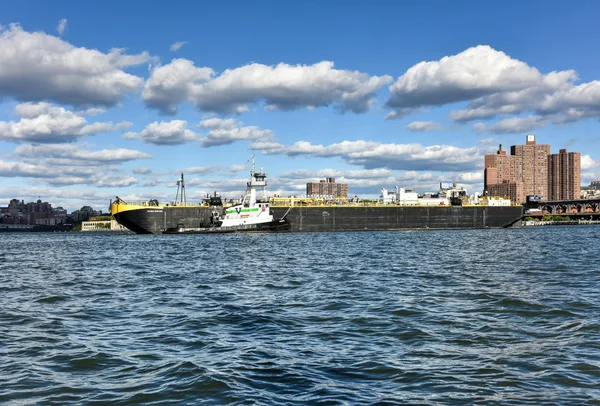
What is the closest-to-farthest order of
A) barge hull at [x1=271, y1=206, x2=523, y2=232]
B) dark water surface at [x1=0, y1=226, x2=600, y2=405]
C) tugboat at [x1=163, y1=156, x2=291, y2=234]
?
dark water surface at [x1=0, y1=226, x2=600, y2=405] < tugboat at [x1=163, y1=156, x2=291, y2=234] < barge hull at [x1=271, y1=206, x2=523, y2=232]

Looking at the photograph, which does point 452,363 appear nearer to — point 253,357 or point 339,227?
point 253,357

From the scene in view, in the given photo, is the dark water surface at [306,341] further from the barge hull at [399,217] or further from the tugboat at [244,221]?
Answer: the barge hull at [399,217]

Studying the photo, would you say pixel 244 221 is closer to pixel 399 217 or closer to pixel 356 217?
pixel 356 217

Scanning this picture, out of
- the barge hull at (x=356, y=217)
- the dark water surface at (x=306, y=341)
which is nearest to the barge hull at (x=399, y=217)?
the barge hull at (x=356, y=217)

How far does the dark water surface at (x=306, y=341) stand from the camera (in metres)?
8.80

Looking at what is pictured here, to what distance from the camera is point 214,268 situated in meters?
31.9

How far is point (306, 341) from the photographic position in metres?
12.4

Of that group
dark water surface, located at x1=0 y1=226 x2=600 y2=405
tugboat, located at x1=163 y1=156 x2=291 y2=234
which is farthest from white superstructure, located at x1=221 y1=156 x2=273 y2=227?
dark water surface, located at x1=0 y1=226 x2=600 y2=405

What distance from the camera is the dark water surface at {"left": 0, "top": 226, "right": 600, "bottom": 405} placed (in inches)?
346

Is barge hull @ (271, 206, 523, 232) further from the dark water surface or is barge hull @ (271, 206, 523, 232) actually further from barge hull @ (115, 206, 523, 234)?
the dark water surface

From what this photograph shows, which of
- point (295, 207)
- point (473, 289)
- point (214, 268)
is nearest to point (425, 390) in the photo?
point (473, 289)

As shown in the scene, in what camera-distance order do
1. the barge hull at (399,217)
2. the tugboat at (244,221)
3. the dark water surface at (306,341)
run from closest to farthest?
the dark water surface at (306,341) → the tugboat at (244,221) → the barge hull at (399,217)

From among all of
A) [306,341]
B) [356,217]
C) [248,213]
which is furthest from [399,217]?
[306,341]

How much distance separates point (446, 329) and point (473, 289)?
24.7ft
